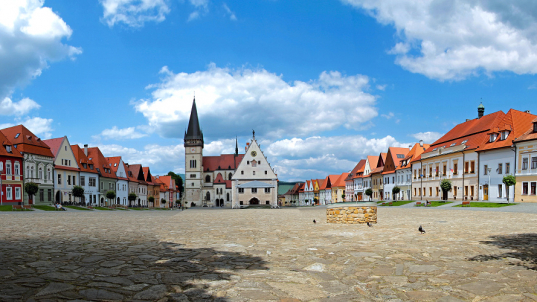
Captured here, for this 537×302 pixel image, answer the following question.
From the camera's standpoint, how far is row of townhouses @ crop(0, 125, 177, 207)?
153 feet

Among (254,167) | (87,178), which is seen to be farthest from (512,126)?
(87,178)

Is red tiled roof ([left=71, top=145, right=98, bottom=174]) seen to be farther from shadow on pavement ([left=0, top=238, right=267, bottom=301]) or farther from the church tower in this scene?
shadow on pavement ([left=0, top=238, right=267, bottom=301])

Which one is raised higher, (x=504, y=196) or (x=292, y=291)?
(x=292, y=291)

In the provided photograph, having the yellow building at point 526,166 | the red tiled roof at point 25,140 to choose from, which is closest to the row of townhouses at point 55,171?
the red tiled roof at point 25,140

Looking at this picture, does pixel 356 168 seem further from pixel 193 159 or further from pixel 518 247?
pixel 518 247

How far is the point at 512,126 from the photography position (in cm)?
4628

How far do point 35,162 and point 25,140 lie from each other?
311 centimetres

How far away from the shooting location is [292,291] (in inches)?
210

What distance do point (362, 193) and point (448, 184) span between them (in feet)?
130

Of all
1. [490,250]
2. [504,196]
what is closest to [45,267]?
[490,250]

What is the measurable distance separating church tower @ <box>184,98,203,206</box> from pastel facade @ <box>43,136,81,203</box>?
54.7 m

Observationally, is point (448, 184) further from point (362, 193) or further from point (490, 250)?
point (490, 250)

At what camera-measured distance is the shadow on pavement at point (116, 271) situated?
5020 millimetres

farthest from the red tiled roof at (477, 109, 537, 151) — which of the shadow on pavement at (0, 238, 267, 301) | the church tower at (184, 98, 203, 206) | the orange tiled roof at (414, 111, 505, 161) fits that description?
the church tower at (184, 98, 203, 206)
